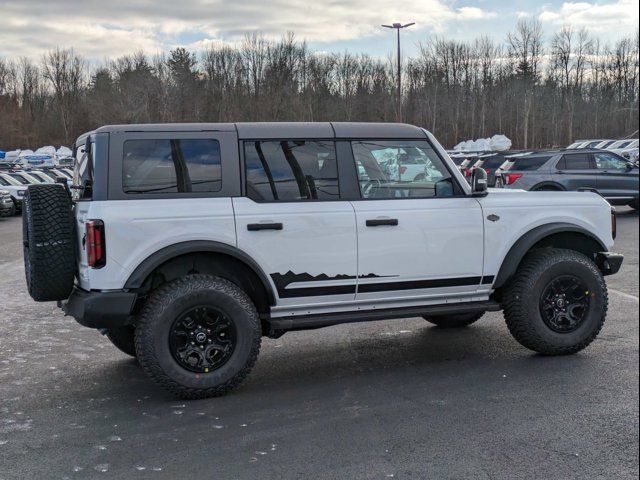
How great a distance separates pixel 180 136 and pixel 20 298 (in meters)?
5.22

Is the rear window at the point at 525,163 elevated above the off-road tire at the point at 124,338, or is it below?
above

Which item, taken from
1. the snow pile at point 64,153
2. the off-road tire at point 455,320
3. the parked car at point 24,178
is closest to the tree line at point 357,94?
the snow pile at point 64,153

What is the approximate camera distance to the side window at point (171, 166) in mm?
5152

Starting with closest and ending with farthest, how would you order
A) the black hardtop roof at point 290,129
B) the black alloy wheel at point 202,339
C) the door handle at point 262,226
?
the black alloy wheel at point 202,339 < the door handle at point 262,226 < the black hardtop roof at point 290,129

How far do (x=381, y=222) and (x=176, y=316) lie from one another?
66.1 inches

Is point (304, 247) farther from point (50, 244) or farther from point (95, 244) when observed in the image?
point (50, 244)

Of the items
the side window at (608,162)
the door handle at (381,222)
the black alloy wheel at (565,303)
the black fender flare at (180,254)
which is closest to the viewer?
the black fender flare at (180,254)

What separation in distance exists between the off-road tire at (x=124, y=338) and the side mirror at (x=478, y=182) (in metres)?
3.06

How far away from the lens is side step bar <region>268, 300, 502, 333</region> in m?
5.40

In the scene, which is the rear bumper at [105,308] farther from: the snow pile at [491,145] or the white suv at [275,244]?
the snow pile at [491,145]

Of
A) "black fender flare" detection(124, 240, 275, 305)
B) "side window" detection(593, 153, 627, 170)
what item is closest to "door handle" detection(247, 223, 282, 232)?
"black fender flare" detection(124, 240, 275, 305)

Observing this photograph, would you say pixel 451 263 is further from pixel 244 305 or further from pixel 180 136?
pixel 180 136

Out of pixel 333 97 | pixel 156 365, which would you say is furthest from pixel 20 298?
pixel 333 97

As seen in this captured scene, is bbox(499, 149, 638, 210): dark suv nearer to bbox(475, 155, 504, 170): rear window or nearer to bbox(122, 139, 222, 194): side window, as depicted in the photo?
bbox(475, 155, 504, 170): rear window
